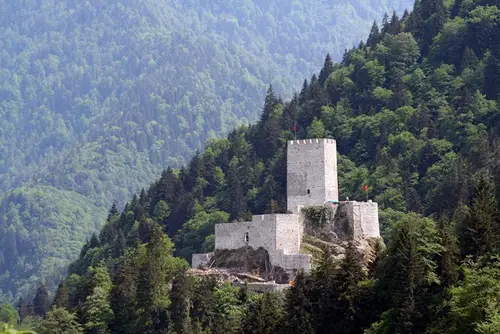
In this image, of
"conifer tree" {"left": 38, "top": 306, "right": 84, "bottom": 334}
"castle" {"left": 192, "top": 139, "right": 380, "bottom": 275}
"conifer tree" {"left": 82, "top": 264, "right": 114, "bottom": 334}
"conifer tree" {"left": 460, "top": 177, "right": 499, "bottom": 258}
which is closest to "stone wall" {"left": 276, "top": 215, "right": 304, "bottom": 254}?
"castle" {"left": 192, "top": 139, "right": 380, "bottom": 275}

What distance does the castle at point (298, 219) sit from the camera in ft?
256

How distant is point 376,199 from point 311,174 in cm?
2261

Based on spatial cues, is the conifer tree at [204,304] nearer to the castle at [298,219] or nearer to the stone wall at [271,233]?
the stone wall at [271,233]

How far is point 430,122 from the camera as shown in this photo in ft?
381

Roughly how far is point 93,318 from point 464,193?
29.7m

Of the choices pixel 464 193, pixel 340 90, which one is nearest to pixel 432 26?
pixel 340 90

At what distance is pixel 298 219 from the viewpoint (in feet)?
261

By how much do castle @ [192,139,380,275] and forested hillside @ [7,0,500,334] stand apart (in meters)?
→ 2.38

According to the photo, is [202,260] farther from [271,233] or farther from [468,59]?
[468,59]

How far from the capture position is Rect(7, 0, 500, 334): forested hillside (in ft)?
200

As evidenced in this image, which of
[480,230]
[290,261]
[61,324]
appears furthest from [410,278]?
[61,324]

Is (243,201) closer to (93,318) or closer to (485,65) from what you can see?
(485,65)

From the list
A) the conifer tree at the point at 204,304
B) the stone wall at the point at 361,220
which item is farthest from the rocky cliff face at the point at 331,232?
the conifer tree at the point at 204,304

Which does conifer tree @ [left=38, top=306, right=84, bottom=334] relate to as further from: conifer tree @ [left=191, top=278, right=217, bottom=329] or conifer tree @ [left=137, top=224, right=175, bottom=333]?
conifer tree @ [left=191, top=278, right=217, bottom=329]
